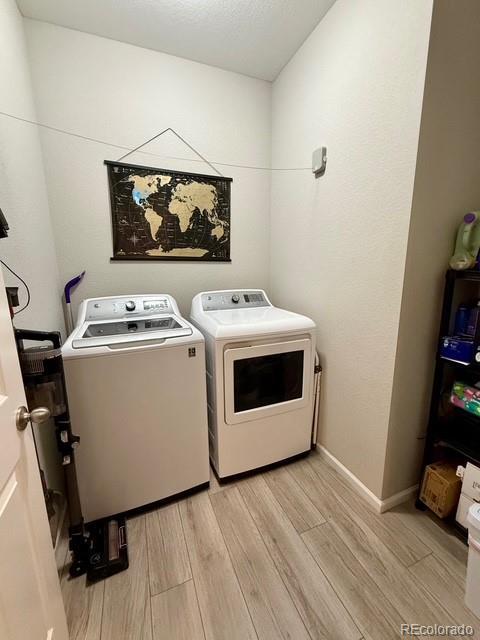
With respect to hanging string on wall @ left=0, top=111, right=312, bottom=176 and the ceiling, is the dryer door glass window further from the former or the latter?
the ceiling

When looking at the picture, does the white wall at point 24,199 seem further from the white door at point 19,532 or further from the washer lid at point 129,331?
the white door at point 19,532

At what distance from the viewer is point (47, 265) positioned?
158 centimetres

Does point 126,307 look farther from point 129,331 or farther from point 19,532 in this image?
point 19,532

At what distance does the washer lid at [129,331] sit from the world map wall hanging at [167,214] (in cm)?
59

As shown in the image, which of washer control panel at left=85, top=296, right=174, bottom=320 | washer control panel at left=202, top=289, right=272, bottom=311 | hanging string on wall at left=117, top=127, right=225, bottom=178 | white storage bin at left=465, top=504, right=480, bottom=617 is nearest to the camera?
white storage bin at left=465, top=504, right=480, bottom=617

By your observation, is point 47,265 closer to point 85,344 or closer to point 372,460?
point 85,344

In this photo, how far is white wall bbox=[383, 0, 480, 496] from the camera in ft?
3.64

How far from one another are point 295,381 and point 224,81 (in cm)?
225

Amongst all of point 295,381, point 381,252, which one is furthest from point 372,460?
point 381,252

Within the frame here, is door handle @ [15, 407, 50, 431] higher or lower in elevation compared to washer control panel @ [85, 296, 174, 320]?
lower

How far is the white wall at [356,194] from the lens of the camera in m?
1.20

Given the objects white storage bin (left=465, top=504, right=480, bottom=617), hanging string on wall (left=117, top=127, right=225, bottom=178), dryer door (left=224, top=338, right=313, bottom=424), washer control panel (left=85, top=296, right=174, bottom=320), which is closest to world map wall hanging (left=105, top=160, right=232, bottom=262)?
hanging string on wall (left=117, top=127, right=225, bottom=178)

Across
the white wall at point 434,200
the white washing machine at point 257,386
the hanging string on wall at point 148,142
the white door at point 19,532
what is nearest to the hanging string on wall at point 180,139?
the hanging string on wall at point 148,142

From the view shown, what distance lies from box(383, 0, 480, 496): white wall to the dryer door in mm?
529
